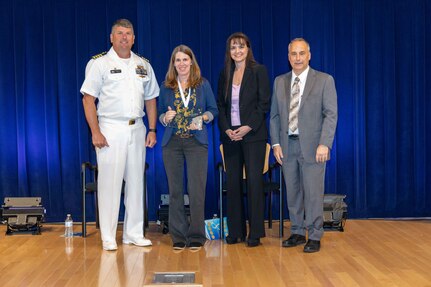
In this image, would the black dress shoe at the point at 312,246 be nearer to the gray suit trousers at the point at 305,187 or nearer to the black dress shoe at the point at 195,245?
the gray suit trousers at the point at 305,187

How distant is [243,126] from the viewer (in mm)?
4973

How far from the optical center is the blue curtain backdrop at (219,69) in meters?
6.35

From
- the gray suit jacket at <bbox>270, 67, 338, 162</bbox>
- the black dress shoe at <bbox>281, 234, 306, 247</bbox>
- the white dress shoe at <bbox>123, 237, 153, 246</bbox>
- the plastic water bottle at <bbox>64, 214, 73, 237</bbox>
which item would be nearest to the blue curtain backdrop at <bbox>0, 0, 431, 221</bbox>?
the plastic water bottle at <bbox>64, 214, 73, 237</bbox>

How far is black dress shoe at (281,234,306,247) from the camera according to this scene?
16.5 ft

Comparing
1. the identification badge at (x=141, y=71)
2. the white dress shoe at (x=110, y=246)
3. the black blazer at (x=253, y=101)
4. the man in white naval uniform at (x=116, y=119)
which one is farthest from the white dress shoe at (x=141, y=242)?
the identification badge at (x=141, y=71)

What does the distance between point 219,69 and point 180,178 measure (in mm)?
1745

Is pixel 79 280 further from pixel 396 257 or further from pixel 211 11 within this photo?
pixel 211 11

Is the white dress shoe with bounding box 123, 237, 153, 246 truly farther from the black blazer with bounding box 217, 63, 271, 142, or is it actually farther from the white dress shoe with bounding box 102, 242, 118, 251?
→ the black blazer with bounding box 217, 63, 271, 142

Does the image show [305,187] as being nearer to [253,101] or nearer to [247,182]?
[247,182]

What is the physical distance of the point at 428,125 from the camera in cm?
652

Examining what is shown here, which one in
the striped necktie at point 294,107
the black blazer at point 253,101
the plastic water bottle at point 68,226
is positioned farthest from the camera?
the plastic water bottle at point 68,226

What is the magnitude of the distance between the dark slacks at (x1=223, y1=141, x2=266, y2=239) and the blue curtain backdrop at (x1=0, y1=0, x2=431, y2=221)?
4.18 feet

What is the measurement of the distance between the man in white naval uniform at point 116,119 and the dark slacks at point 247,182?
76 cm

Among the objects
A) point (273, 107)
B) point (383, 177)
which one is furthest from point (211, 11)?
point (383, 177)
